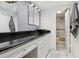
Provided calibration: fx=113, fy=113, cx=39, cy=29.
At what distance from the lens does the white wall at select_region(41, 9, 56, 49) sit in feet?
17.0

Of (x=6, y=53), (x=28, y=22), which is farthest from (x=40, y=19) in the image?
(x=6, y=53)

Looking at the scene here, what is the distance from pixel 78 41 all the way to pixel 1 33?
2.10 metres

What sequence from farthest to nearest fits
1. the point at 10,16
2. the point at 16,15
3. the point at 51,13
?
the point at 51,13, the point at 16,15, the point at 10,16

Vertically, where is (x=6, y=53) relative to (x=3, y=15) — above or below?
below

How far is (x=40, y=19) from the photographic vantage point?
5.23 m

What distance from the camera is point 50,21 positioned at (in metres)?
5.22

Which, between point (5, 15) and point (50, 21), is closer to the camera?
point (5, 15)

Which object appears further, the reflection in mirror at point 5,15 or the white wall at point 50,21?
the white wall at point 50,21

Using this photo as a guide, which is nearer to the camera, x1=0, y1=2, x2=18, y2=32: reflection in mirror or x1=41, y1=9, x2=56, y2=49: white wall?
x1=0, y1=2, x2=18, y2=32: reflection in mirror

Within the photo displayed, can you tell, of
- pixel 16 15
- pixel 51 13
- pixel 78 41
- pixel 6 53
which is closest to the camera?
pixel 6 53

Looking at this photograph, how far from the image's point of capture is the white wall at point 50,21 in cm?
519

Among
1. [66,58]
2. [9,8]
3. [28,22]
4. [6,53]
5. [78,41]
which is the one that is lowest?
[66,58]

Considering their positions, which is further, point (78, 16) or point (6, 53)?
point (78, 16)

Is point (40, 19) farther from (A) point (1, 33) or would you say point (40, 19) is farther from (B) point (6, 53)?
(B) point (6, 53)
